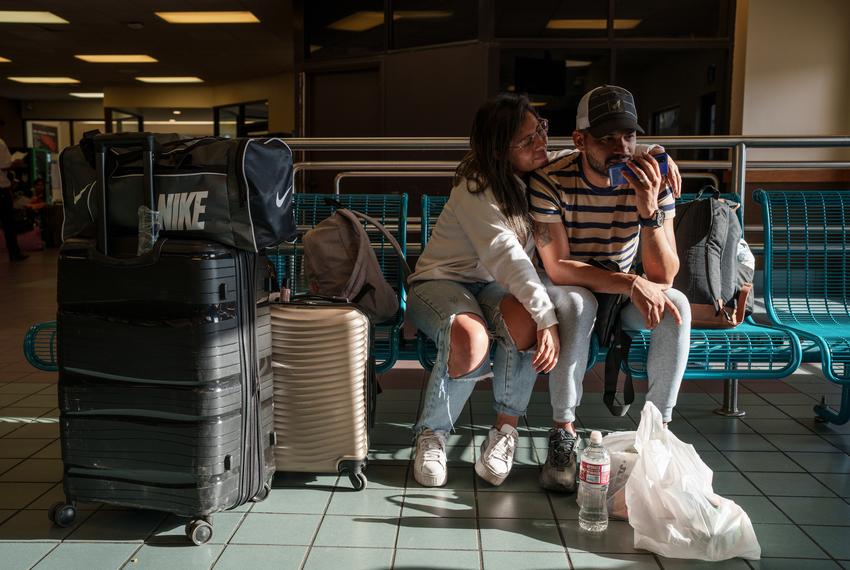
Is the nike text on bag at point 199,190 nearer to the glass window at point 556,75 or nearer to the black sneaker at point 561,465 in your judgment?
the black sneaker at point 561,465

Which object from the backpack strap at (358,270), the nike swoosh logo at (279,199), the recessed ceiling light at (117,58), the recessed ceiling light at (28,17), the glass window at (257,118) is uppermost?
the recessed ceiling light at (117,58)

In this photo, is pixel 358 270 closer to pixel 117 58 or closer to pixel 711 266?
pixel 711 266

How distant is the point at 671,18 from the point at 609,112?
6088mm

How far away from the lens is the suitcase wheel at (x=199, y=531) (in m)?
2.01

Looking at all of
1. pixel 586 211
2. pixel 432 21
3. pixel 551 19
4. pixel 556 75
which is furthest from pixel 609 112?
pixel 432 21

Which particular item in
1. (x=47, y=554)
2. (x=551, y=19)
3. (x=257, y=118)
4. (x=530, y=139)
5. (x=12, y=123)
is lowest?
(x=47, y=554)

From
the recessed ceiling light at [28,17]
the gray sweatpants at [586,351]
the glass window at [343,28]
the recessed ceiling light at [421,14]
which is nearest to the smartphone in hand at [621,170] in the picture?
the gray sweatpants at [586,351]

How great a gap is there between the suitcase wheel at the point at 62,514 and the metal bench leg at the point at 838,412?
2.88 metres

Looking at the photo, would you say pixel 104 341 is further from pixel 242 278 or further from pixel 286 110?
pixel 286 110

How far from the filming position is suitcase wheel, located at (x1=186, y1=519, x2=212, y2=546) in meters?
2.01

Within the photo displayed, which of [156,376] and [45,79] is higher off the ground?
[45,79]

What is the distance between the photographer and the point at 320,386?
2350 mm

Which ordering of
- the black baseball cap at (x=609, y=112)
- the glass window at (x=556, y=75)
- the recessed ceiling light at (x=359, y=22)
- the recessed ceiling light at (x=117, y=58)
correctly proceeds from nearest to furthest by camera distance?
the black baseball cap at (x=609, y=112), the glass window at (x=556, y=75), the recessed ceiling light at (x=359, y=22), the recessed ceiling light at (x=117, y=58)

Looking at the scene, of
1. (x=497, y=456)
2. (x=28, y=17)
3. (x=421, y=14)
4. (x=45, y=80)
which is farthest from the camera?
(x=45, y=80)
